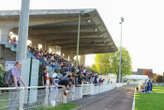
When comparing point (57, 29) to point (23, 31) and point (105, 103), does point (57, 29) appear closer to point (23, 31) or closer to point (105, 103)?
point (105, 103)

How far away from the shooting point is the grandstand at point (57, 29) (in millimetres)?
27266

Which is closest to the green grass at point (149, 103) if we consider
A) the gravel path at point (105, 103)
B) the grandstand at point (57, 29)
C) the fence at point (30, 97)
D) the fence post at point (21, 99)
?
the gravel path at point (105, 103)

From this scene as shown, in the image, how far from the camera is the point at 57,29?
117 ft

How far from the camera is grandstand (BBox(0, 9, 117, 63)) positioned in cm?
2727

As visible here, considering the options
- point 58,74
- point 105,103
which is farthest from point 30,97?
point 58,74

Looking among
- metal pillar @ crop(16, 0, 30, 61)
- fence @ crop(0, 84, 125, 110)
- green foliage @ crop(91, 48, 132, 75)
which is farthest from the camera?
green foliage @ crop(91, 48, 132, 75)

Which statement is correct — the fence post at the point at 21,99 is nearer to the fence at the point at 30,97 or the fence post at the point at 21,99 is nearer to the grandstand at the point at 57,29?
the fence at the point at 30,97

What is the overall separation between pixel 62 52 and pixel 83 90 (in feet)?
108

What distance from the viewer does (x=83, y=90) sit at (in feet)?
67.4

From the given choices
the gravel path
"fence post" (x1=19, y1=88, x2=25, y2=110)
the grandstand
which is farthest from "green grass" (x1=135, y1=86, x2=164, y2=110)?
the grandstand

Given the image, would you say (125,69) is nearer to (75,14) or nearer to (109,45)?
(109,45)

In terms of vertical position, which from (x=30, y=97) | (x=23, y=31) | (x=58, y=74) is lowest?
(x=30, y=97)

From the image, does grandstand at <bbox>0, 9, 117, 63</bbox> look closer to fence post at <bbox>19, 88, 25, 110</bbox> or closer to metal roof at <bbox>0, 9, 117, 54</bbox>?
metal roof at <bbox>0, 9, 117, 54</bbox>

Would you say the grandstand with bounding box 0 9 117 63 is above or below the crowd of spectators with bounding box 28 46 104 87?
above
